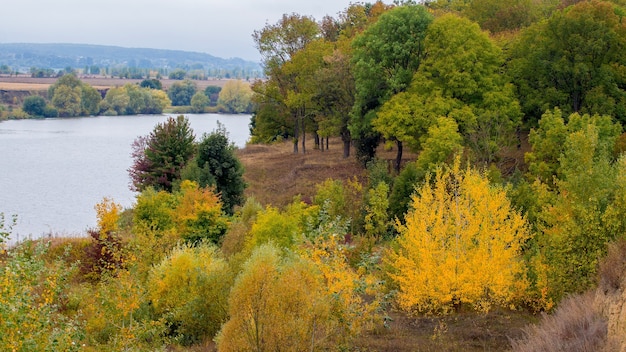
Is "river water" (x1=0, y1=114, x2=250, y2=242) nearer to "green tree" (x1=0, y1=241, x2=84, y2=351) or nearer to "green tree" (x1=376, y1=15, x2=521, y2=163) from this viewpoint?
"green tree" (x1=0, y1=241, x2=84, y2=351)

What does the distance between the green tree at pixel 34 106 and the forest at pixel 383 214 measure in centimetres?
9013

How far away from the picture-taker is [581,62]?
41.2 metres

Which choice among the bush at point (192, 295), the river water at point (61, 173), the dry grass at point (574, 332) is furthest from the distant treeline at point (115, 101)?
the dry grass at point (574, 332)

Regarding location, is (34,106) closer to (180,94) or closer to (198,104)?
(198,104)

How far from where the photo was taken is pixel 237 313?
14719 mm

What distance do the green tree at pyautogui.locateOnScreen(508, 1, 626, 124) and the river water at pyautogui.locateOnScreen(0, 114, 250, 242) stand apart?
30301 mm

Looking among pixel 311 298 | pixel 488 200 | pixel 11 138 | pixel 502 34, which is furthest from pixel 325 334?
pixel 11 138

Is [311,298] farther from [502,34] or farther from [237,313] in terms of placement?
[502,34]

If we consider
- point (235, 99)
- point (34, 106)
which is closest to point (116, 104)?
point (34, 106)

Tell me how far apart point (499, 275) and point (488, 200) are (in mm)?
2494

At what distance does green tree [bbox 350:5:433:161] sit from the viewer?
1813 inches

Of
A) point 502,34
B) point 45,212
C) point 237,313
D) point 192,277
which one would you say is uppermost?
point 502,34

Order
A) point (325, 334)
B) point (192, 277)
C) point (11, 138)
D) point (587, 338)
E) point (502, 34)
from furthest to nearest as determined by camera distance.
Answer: point (11, 138) < point (502, 34) < point (192, 277) < point (325, 334) < point (587, 338)

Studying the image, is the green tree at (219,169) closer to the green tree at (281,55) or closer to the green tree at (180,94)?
the green tree at (281,55)
